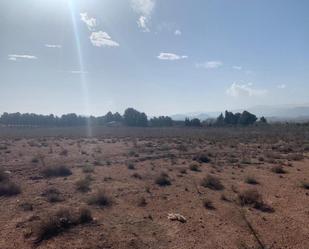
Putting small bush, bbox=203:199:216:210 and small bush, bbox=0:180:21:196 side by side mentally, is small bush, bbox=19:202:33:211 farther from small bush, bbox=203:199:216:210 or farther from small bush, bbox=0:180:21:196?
small bush, bbox=203:199:216:210

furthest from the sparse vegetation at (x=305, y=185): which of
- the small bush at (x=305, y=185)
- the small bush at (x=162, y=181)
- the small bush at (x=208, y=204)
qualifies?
the small bush at (x=162, y=181)

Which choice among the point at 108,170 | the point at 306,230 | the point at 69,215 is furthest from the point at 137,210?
the point at 108,170

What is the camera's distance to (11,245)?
970 cm

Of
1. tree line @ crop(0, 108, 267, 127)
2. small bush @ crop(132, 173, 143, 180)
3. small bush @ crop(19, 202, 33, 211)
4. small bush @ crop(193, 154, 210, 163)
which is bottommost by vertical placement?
small bush @ crop(19, 202, 33, 211)

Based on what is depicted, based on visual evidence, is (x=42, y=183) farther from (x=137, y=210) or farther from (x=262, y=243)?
(x=262, y=243)

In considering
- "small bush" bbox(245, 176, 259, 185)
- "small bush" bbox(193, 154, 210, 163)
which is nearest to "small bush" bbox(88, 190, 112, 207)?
"small bush" bbox(245, 176, 259, 185)

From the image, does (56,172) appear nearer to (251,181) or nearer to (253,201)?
(251,181)

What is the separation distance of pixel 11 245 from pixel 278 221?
28.7ft

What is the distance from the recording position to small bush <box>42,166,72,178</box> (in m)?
20.5

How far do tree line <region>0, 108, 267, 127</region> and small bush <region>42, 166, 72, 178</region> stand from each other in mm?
104217

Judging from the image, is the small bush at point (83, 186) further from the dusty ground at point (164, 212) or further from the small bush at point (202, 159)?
the small bush at point (202, 159)

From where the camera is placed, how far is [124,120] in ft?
492

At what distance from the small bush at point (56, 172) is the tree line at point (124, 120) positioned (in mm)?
104217

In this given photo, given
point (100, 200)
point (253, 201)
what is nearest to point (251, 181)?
point (253, 201)
